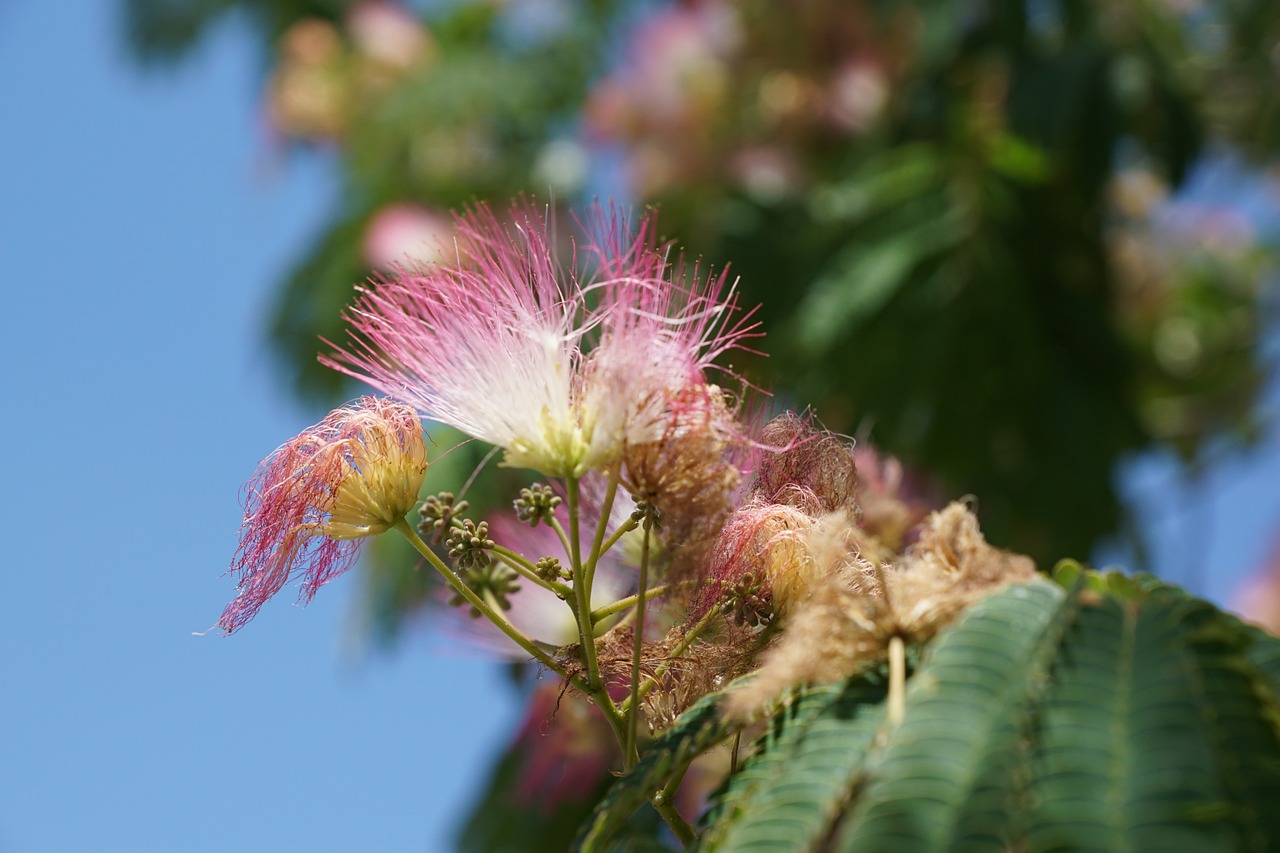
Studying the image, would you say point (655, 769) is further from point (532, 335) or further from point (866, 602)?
point (532, 335)

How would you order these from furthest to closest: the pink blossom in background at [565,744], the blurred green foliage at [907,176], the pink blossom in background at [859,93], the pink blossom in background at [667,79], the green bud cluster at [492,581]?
the pink blossom in background at [667,79], the pink blossom in background at [859,93], the blurred green foliage at [907,176], the pink blossom in background at [565,744], the green bud cluster at [492,581]

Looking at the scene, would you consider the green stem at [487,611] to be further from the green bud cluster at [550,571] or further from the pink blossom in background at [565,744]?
the pink blossom in background at [565,744]

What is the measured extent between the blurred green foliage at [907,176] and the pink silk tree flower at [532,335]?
6.66 ft

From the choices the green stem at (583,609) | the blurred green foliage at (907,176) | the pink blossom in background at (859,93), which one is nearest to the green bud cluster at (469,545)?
the green stem at (583,609)

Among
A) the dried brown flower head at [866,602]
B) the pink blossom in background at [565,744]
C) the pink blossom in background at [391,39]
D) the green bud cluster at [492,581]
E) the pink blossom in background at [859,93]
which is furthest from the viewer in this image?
the pink blossom in background at [391,39]

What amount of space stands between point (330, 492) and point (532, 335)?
271 mm

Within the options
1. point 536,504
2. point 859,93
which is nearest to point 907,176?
point 859,93

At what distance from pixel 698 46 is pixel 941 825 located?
4583mm

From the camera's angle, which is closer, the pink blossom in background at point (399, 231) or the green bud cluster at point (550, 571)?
the green bud cluster at point (550, 571)

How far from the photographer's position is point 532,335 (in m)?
1.46

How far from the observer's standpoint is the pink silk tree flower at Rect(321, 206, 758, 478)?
4.57 ft

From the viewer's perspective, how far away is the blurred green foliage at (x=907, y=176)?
12.9 feet

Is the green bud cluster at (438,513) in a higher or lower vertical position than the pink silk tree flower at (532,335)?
lower

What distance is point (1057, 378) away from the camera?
165 inches
